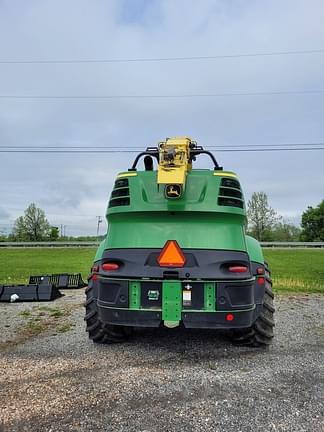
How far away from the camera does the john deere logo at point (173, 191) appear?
435cm

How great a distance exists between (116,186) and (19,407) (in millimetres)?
2560

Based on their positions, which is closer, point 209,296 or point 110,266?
point 209,296

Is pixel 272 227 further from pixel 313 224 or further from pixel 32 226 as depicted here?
pixel 32 226

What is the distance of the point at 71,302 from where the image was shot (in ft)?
28.4

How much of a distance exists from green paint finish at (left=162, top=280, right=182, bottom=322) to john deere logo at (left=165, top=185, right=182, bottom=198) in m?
0.94

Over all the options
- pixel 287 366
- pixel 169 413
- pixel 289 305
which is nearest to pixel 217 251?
pixel 287 366

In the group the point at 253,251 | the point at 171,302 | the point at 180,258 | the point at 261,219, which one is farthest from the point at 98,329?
the point at 261,219

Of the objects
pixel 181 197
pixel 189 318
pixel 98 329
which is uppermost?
pixel 181 197

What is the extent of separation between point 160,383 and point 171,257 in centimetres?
126

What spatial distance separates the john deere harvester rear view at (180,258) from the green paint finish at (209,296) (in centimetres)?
1

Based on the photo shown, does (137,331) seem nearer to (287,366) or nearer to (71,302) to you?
(287,366)

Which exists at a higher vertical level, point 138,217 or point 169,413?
point 138,217

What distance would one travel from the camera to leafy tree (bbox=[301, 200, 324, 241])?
56.7 m

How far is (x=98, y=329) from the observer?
4.90m
